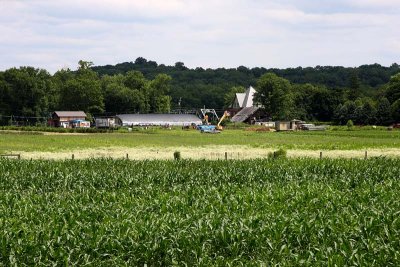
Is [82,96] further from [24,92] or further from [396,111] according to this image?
[396,111]

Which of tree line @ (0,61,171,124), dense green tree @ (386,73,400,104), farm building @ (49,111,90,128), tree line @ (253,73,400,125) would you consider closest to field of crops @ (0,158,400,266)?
tree line @ (253,73,400,125)

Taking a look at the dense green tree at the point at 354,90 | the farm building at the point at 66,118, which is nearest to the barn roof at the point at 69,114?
the farm building at the point at 66,118

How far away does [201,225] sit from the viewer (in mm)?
16297

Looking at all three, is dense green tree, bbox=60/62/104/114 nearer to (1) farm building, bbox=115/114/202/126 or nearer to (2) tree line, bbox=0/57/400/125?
(2) tree line, bbox=0/57/400/125

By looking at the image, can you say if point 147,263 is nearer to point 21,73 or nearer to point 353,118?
point 353,118

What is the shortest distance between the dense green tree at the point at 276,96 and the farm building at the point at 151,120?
20800 millimetres

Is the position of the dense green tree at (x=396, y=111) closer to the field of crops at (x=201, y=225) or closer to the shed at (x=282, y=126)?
the shed at (x=282, y=126)

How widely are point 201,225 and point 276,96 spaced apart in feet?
455

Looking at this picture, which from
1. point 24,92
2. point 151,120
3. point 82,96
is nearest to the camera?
point 24,92

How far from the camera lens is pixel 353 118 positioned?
5428 inches

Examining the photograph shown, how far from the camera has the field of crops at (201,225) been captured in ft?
46.2

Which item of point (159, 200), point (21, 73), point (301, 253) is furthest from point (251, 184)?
point (21, 73)

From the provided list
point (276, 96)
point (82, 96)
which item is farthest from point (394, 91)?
point (82, 96)

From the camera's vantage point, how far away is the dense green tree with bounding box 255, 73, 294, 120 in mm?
152250
